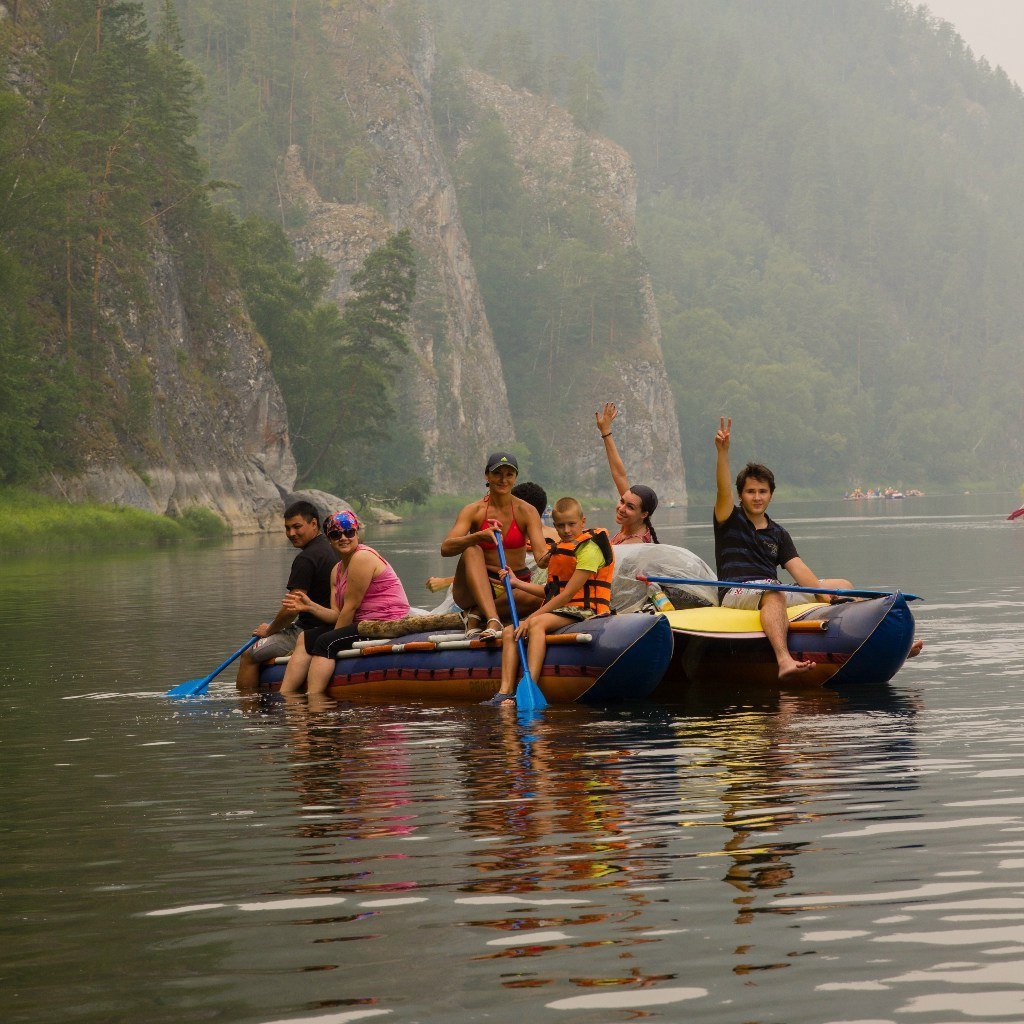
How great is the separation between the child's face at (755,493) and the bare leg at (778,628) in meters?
0.80

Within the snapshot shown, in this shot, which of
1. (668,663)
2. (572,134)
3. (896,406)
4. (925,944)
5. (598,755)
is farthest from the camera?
(896,406)

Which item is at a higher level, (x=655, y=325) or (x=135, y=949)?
(x=655, y=325)

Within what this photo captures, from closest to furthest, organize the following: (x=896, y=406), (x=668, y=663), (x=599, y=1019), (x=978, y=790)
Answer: (x=599, y=1019), (x=978, y=790), (x=668, y=663), (x=896, y=406)

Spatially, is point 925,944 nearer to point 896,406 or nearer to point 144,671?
point 144,671

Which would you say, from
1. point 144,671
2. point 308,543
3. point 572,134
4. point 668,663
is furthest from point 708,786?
point 572,134

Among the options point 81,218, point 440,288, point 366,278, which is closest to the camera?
point 81,218

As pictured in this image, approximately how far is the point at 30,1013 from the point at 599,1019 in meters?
1.86

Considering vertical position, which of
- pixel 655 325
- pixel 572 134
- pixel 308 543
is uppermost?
pixel 572 134

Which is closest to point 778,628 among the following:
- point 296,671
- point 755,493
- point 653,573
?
point 755,493

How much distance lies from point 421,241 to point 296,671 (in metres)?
96.7

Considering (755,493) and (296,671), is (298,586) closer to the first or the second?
(296,671)

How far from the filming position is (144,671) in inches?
687

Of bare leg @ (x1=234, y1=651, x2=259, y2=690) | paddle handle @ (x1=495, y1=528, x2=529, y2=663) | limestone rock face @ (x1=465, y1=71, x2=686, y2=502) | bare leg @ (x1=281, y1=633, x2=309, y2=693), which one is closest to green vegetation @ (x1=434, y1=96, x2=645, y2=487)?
limestone rock face @ (x1=465, y1=71, x2=686, y2=502)

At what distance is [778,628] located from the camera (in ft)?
46.1
